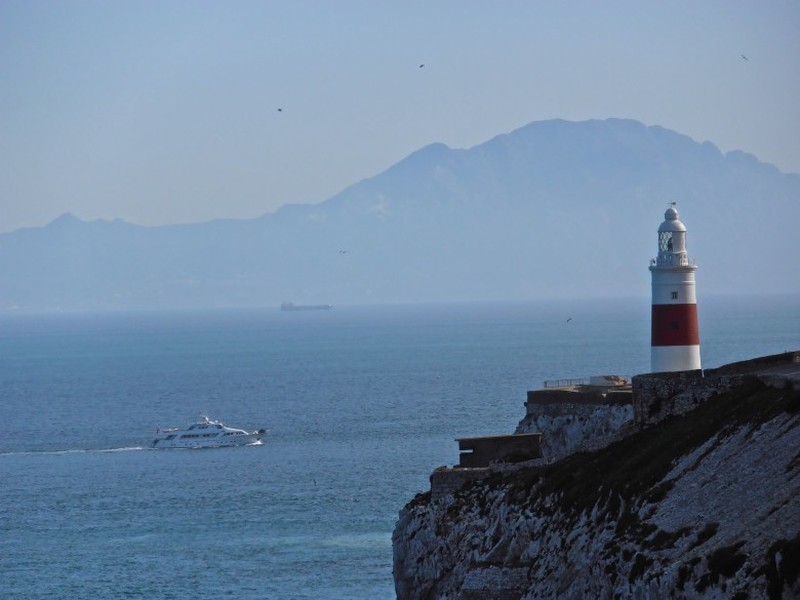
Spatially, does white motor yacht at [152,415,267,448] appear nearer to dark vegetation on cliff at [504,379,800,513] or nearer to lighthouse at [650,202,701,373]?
lighthouse at [650,202,701,373]

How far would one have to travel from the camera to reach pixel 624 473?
29.9 m

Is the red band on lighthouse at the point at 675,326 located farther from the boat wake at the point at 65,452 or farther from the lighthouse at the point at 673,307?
the boat wake at the point at 65,452

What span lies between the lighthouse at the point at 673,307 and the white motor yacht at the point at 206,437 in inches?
1933

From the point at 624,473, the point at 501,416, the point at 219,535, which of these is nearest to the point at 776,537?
the point at 624,473

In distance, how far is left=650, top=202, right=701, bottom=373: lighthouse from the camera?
5141 centimetres

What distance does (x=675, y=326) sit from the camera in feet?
169

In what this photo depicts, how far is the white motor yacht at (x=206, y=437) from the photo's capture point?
9919 cm

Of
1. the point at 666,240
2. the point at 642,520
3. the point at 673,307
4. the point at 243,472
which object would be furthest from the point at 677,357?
the point at 243,472

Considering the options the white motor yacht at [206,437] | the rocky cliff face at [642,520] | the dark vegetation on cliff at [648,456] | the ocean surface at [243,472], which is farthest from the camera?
the white motor yacht at [206,437]

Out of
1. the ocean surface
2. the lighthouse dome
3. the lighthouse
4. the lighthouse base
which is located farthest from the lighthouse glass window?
the ocean surface

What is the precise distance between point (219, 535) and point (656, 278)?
19.2m

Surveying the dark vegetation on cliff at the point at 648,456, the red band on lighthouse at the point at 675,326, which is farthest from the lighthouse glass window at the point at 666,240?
the dark vegetation on cliff at the point at 648,456

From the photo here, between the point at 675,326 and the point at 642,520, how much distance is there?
84.5ft

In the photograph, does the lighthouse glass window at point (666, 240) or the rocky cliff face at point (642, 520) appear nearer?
the rocky cliff face at point (642, 520)
